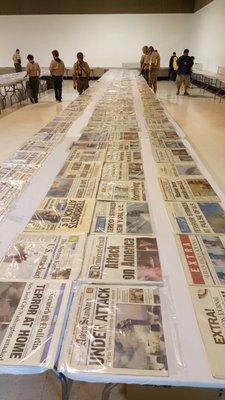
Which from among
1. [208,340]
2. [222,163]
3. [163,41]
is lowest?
[222,163]

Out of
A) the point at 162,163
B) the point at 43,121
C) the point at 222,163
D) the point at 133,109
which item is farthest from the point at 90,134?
the point at 43,121

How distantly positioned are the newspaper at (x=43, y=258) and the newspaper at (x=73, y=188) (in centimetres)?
38

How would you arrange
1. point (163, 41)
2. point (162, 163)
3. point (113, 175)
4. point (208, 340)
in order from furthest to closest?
1. point (163, 41)
2. point (162, 163)
3. point (113, 175)
4. point (208, 340)

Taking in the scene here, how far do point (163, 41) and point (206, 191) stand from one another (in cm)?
1450

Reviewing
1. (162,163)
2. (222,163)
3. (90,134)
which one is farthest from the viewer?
(222,163)

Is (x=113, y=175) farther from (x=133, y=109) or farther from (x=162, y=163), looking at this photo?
(x=133, y=109)

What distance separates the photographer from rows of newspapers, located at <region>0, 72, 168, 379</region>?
2.47 feet

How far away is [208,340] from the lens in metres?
0.79

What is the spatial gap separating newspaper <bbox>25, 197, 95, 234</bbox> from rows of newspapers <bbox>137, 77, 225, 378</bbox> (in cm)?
34

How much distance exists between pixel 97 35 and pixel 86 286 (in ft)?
49.9

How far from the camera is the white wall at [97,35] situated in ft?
46.1

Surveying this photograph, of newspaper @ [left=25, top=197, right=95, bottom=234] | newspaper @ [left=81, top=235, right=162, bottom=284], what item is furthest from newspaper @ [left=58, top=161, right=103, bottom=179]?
newspaper @ [left=81, top=235, right=162, bottom=284]

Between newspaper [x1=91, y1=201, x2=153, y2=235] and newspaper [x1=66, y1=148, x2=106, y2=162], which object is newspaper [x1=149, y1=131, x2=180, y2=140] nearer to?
newspaper [x1=66, y1=148, x2=106, y2=162]

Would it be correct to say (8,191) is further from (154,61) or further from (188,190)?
(154,61)
